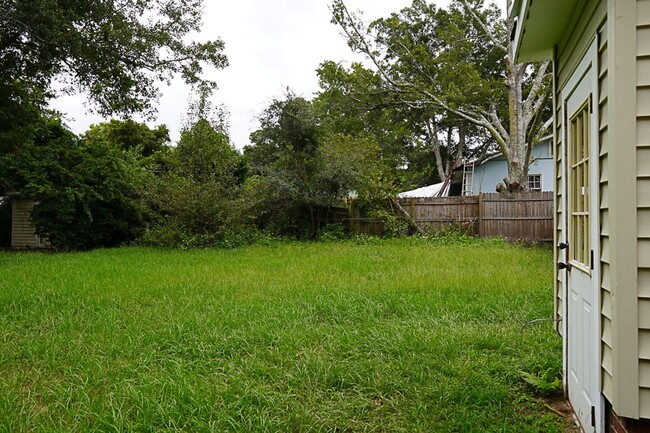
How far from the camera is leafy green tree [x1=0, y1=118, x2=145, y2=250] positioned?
39.7 feet

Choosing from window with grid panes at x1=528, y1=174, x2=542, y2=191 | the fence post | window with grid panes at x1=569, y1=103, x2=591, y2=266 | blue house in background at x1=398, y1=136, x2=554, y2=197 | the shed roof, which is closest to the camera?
window with grid panes at x1=569, y1=103, x2=591, y2=266

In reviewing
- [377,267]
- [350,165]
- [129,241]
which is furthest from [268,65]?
[377,267]

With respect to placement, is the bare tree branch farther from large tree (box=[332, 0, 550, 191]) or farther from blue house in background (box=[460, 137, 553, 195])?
blue house in background (box=[460, 137, 553, 195])

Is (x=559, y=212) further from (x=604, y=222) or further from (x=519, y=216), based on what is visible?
(x=519, y=216)

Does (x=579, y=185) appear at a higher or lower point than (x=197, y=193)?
lower

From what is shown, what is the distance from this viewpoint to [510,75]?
13492 mm

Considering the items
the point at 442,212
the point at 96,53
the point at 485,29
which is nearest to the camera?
the point at 96,53

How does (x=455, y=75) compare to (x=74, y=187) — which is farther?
(x=455, y=75)

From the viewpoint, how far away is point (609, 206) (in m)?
1.71

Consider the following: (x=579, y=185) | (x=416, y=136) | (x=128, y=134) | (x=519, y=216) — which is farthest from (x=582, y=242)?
(x=416, y=136)

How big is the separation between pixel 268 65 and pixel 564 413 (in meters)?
19.1

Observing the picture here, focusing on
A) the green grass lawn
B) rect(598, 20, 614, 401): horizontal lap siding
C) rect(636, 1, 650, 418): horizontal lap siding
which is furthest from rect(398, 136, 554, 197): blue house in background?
rect(636, 1, 650, 418): horizontal lap siding

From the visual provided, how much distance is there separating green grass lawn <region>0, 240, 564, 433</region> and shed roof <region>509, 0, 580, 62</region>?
2.27 m

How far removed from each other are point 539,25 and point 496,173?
16.0m
